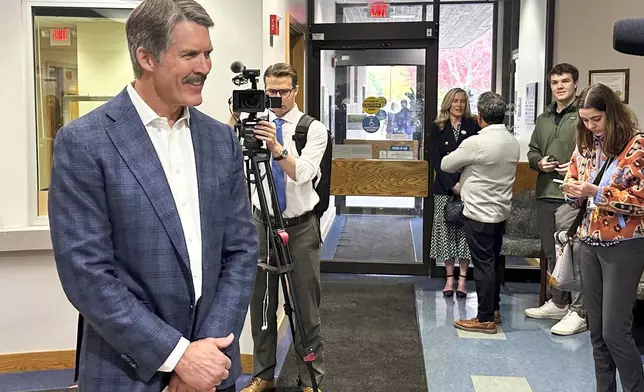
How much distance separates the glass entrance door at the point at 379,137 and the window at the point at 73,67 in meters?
2.27

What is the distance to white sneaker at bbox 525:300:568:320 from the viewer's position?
440cm

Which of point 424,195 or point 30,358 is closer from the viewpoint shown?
point 30,358

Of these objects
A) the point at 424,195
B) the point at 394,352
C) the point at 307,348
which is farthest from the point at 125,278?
the point at 424,195

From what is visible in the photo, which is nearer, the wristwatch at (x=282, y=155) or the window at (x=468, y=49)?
the wristwatch at (x=282, y=155)

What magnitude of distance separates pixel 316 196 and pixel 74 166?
5.84 ft

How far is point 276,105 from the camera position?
8.68ft

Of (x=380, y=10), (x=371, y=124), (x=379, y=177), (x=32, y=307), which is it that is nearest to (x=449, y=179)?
(x=379, y=177)

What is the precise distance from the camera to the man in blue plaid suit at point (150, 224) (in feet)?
4.20

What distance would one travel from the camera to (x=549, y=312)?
441cm

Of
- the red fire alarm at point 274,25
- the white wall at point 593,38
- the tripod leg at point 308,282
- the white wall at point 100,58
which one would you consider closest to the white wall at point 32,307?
the white wall at point 100,58

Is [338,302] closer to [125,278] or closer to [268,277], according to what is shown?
[268,277]

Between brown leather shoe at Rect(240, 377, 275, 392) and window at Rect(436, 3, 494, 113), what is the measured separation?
3109 mm

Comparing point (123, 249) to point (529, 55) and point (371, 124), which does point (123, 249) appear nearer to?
point (371, 124)

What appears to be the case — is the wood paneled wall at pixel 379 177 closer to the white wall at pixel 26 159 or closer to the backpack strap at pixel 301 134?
the white wall at pixel 26 159
